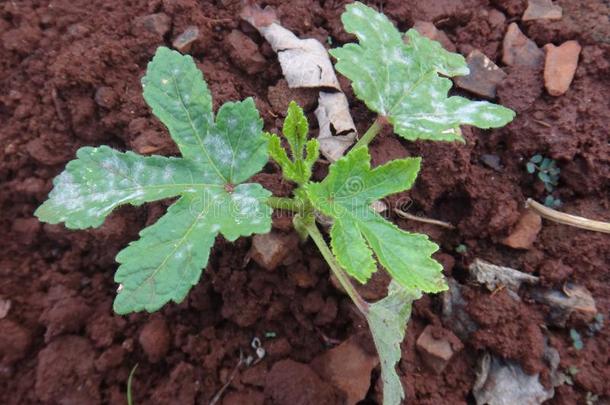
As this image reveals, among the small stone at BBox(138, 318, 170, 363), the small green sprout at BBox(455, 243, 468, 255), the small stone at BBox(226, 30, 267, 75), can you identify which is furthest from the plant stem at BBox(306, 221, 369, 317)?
the small stone at BBox(226, 30, 267, 75)

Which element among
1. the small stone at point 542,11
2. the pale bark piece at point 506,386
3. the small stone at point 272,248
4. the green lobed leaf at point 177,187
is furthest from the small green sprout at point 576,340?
the small stone at point 542,11

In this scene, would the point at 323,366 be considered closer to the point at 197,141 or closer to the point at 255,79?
the point at 197,141

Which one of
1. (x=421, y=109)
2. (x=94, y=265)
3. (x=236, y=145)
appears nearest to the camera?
(x=236, y=145)

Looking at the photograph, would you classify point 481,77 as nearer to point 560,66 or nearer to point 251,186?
point 560,66

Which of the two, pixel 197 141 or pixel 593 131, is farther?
pixel 593 131

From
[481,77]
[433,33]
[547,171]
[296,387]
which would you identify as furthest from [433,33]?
[296,387]

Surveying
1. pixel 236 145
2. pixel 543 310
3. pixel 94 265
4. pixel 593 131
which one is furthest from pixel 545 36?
pixel 94 265

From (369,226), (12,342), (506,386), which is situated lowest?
A: (12,342)
